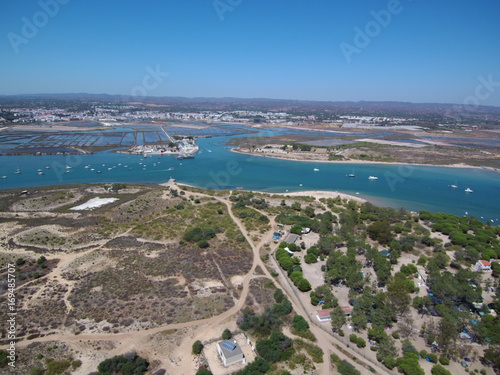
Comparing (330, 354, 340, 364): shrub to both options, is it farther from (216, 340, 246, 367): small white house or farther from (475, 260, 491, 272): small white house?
(475, 260, 491, 272): small white house

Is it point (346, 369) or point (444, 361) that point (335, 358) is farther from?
point (444, 361)

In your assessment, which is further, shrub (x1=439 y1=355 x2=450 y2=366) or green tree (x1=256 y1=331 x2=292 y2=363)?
shrub (x1=439 y1=355 x2=450 y2=366)

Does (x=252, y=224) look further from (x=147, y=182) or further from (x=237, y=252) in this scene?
(x=147, y=182)

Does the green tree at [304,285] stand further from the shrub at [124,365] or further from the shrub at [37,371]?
the shrub at [37,371]

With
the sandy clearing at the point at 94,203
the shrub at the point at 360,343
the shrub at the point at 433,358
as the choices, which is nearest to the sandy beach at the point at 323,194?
the sandy clearing at the point at 94,203

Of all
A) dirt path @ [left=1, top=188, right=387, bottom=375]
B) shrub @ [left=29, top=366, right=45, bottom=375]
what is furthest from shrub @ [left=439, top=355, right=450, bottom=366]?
shrub @ [left=29, top=366, right=45, bottom=375]

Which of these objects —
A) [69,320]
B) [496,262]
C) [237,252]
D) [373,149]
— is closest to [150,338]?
[69,320]
